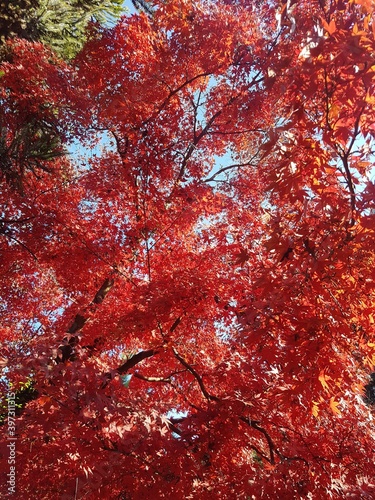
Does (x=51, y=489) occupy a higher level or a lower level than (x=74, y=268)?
lower

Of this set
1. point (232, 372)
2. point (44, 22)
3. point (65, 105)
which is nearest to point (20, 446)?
point (232, 372)

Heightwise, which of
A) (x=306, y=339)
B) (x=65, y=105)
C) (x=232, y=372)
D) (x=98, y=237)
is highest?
(x=65, y=105)

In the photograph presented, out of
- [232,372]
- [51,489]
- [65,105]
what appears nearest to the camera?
[51,489]

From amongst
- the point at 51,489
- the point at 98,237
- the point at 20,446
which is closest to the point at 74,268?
the point at 98,237

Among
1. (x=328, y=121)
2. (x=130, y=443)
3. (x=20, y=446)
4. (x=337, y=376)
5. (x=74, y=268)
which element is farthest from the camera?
(x=74, y=268)

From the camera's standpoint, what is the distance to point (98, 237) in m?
7.49

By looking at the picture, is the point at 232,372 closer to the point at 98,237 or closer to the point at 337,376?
the point at 337,376

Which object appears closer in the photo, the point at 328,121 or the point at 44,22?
the point at 328,121

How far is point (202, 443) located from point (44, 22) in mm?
10592

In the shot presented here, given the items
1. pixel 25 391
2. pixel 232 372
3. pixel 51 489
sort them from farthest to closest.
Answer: pixel 25 391 → pixel 232 372 → pixel 51 489

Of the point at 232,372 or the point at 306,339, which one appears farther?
the point at 232,372

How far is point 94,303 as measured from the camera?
7125 millimetres

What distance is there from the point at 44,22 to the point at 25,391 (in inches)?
413

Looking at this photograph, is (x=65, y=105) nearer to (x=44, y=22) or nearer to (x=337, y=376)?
(x=44, y=22)
